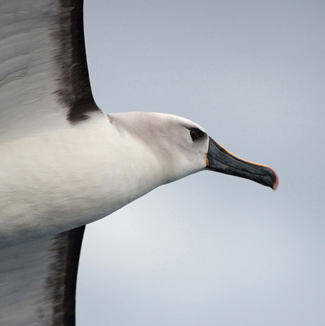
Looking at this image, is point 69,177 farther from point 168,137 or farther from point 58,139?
point 168,137

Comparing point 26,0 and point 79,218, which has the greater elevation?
point 26,0

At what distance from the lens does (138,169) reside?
6625 millimetres

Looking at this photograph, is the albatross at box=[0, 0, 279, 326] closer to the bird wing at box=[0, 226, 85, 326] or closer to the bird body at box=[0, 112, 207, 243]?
the bird body at box=[0, 112, 207, 243]

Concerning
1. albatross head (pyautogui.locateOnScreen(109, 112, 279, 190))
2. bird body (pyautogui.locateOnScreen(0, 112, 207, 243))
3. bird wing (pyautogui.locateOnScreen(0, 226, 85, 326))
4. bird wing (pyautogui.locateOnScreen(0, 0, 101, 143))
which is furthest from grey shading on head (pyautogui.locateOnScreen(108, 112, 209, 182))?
bird wing (pyautogui.locateOnScreen(0, 226, 85, 326))

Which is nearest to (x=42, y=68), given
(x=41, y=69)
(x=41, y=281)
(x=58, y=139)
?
(x=41, y=69)

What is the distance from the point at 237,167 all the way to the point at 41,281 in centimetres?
363

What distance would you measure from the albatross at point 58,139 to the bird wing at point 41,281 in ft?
5.19

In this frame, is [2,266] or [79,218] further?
[2,266]

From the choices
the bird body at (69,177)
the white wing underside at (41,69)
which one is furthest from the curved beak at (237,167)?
the white wing underside at (41,69)

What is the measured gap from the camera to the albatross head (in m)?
7.11

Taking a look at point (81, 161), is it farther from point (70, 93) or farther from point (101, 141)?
point (70, 93)

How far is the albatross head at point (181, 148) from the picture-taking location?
711 centimetres

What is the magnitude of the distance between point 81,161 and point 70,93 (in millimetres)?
880

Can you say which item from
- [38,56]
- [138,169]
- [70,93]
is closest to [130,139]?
[138,169]
